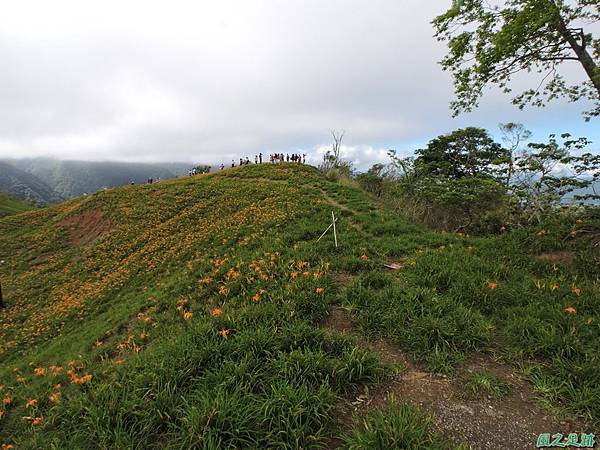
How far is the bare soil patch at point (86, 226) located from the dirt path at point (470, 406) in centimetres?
2259

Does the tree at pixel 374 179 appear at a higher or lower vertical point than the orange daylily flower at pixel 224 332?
higher

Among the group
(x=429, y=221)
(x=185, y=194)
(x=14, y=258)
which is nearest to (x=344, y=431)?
(x=429, y=221)

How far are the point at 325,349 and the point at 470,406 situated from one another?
70.9 inches

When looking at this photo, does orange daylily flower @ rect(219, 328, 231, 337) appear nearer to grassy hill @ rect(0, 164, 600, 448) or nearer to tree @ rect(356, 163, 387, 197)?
grassy hill @ rect(0, 164, 600, 448)

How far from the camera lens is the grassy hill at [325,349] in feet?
9.55

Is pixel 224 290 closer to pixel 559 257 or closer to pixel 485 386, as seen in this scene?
pixel 485 386

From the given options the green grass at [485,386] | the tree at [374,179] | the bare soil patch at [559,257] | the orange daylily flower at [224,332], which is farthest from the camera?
the tree at [374,179]

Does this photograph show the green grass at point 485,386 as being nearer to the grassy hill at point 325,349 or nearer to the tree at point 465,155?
the grassy hill at point 325,349

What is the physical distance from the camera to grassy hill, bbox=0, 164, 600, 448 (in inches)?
115

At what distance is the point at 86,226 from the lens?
22.1m

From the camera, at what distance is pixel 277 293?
5.55 metres

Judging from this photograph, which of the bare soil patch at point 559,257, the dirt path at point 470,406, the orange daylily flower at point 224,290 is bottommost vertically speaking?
the orange daylily flower at point 224,290

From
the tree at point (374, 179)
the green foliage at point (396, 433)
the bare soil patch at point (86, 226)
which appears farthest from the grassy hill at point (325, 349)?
the tree at point (374, 179)

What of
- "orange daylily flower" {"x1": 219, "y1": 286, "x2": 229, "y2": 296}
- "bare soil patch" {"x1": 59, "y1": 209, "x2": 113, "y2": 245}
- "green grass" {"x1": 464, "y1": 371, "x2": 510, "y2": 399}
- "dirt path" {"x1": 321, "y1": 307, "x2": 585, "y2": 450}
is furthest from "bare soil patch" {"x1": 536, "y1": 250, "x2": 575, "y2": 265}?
"bare soil patch" {"x1": 59, "y1": 209, "x2": 113, "y2": 245}
